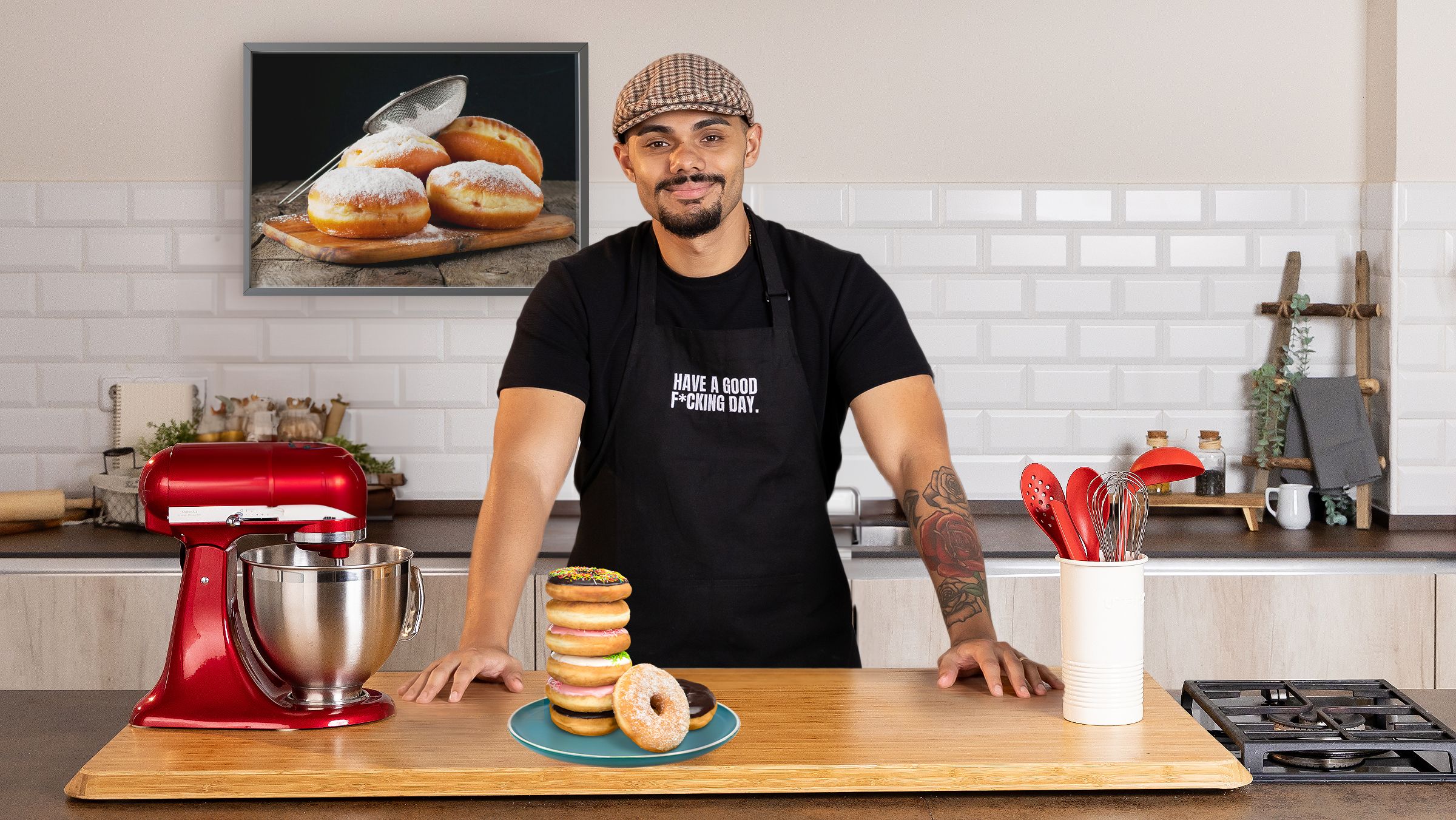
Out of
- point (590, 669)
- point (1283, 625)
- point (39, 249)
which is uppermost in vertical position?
point (39, 249)

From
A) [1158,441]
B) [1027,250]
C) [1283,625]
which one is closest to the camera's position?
[1283,625]

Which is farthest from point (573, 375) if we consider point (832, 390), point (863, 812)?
point (863, 812)

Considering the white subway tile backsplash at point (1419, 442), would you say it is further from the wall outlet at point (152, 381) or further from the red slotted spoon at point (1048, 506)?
the wall outlet at point (152, 381)

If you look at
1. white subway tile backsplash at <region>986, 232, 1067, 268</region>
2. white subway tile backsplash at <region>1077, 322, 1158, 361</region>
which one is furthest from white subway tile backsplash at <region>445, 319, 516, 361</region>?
white subway tile backsplash at <region>1077, 322, 1158, 361</region>

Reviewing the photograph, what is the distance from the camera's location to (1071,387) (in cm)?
340

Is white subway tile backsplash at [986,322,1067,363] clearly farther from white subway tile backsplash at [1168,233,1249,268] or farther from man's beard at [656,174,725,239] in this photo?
man's beard at [656,174,725,239]

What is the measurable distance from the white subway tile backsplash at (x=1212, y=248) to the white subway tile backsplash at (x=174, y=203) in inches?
104

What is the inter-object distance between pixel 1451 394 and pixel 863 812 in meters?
2.68

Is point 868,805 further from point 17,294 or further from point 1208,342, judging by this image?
point 17,294

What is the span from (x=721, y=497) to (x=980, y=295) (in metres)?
1.57

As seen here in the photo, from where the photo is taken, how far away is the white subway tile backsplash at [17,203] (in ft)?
11.1

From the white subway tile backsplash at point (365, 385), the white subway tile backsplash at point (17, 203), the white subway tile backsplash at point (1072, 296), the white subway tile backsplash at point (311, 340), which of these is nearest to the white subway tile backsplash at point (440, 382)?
the white subway tile backsplash at point (365, 385)

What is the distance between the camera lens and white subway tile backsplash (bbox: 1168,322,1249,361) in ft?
11.1

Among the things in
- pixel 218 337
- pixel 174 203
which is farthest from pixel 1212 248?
pixel 174 203
